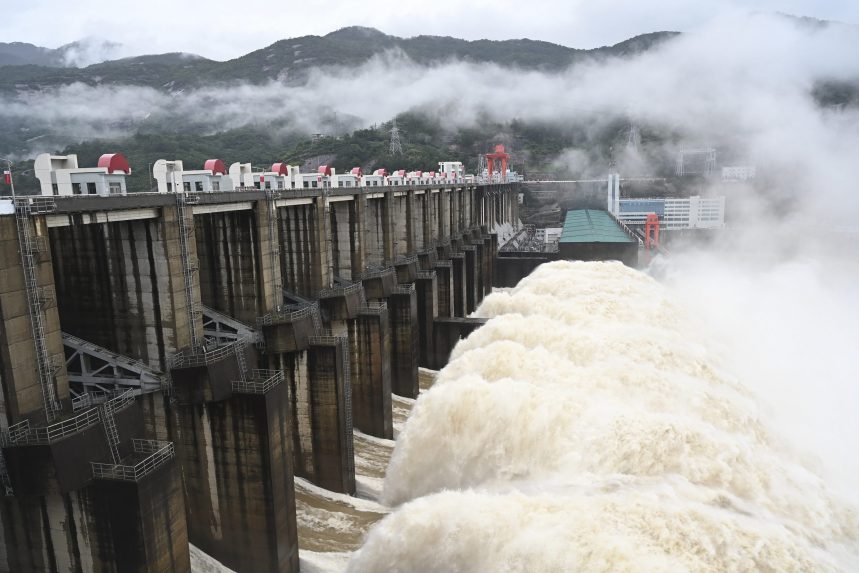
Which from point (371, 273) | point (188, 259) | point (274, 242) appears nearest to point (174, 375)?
point (188, 259)

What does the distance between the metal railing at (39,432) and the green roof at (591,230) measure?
4575cm

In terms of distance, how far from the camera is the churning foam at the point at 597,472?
12992 millimetres

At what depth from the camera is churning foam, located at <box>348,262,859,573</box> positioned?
12992 millimetres

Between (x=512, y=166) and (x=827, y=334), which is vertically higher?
(x=512, y=166)

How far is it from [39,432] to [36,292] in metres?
2.79

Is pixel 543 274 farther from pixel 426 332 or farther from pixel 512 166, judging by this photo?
pixel 512 166

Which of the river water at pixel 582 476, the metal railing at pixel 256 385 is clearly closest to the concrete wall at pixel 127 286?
the metal railing at pixel 256 385

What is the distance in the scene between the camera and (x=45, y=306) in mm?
12922

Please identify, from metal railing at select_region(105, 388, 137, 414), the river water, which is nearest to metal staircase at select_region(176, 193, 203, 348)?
metal railing at select_region(105, 388, 137, 414)

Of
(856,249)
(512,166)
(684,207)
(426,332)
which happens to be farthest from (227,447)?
(512,166)

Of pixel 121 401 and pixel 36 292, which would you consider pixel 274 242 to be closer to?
pixel 121 401

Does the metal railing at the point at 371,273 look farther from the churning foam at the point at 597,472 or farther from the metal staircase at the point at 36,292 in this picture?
the metal staircase at the point at 36,292

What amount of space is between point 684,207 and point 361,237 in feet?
283

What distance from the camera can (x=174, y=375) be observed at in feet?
54.4
